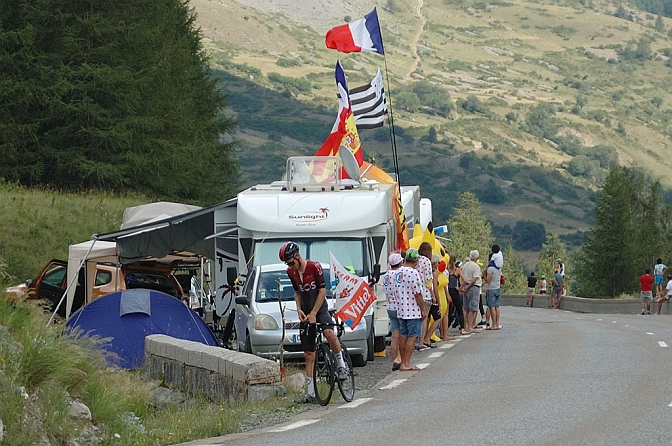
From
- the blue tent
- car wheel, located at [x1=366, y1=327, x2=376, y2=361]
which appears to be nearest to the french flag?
the blue tent

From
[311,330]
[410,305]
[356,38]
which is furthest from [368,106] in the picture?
[311,330]

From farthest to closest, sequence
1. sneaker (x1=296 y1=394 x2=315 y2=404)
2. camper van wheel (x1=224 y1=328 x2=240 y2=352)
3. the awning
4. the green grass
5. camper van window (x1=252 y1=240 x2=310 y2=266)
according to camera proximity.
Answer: the awning
camper van wheel (x1=224 y1=328 x2=240 y2=352)
camper van window (x1=252 y1=240 x2=310 y2=266)
sneaker (x1=296 y1=394 x2=315 y2=404)
the green grass

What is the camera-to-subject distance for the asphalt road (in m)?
10.6

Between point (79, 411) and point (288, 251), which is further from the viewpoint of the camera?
point (288, 251)

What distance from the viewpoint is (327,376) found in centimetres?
1376

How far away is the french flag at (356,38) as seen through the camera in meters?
30.2

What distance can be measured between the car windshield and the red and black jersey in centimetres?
472

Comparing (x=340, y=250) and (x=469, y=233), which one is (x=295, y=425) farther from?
(x=469, y=233)

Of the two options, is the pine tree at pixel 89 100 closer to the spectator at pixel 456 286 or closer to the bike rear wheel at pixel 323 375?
the spectator at pixel 456 286

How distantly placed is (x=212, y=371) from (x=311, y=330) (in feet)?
4.30

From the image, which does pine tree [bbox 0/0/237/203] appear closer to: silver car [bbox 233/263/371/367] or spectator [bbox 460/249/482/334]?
spectator [bbox 460/249/482/334]

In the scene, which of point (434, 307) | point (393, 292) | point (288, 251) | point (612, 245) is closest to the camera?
point (288, 251)

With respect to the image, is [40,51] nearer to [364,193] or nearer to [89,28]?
[89,28]

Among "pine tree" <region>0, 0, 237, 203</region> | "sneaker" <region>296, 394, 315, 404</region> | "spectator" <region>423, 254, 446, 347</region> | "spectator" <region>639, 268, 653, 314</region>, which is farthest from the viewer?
"pine tree" <region>0, 0, 237, 203</region>
